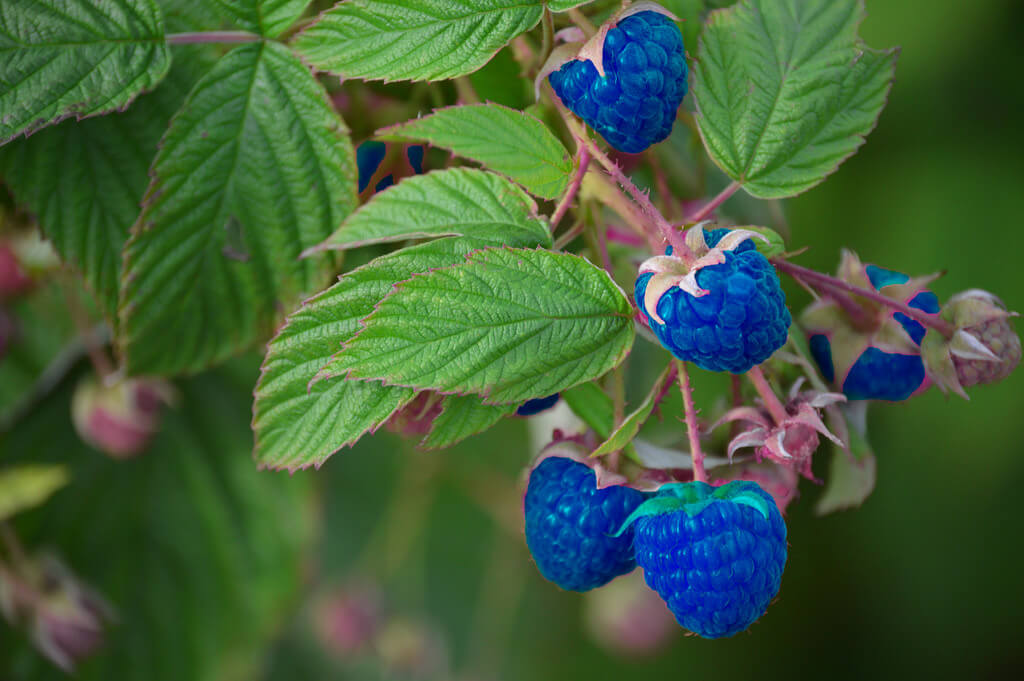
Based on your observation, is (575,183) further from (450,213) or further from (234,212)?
(234,212)

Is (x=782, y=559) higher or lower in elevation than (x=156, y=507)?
higher

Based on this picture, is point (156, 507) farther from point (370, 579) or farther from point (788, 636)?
point (788, 636)

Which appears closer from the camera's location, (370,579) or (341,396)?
(341,396)

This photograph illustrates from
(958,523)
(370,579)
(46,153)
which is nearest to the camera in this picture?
(46,153)

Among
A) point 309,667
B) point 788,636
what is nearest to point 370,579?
point 309,667

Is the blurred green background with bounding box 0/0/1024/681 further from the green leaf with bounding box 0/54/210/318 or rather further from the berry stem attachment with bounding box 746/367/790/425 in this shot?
the berry stem attachment with bounding box 746/367/790/425

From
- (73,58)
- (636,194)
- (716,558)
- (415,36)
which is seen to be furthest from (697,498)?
(73,58)

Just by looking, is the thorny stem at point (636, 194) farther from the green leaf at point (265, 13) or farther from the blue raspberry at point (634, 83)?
the green leaf at point (265, 13)
